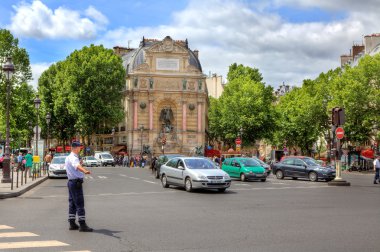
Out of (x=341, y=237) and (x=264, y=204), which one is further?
(x=264, y=204)

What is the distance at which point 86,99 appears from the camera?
73.8 metres

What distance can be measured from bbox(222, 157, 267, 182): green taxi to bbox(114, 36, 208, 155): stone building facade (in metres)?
50.0

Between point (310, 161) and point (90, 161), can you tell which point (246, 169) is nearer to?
point (310, 161)

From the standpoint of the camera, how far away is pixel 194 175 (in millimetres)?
23828

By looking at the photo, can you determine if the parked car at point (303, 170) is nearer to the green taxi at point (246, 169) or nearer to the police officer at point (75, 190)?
the green taxi at point (246, 169)

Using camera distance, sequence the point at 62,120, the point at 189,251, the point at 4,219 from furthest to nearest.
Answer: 1. the point at 62,120
2. the point at 4,219
3. the point at 189,251

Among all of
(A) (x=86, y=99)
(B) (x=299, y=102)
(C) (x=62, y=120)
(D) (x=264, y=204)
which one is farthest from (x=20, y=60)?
(D) (x=264, y=204)

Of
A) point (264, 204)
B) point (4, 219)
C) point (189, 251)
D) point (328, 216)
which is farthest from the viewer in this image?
point (264, 204)

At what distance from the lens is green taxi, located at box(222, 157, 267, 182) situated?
33.2 metres

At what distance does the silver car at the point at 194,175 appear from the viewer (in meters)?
23.5

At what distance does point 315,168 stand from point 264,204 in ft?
57.4

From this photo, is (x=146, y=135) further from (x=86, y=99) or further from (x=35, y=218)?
(x=35, y=218)

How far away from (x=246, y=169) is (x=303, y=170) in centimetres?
455

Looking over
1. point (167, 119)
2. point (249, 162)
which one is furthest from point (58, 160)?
point (167, 119)
